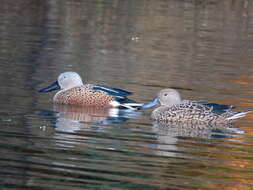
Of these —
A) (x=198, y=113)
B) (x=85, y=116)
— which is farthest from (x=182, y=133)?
(x=85, y=116)

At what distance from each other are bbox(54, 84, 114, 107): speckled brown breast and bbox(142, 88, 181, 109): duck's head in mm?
862

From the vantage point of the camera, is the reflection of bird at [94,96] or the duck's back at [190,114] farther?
the reflection of bird at [94,96]

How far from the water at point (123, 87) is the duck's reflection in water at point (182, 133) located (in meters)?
0.02

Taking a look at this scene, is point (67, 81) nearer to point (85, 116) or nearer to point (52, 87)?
point (52, 87)

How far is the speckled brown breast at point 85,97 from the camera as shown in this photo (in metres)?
13.2

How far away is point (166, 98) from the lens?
12.7 m

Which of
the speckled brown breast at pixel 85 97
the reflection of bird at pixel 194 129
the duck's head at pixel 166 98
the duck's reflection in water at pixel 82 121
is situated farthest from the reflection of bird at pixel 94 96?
the reflection of bird at pixel 194 129

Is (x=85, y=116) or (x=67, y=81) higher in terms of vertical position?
(x=67, y=81)

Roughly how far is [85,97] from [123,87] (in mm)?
1272

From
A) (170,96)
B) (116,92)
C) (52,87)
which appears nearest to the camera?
(170,96)

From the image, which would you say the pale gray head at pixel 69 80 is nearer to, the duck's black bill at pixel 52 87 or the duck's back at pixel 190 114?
the duck's black bill at pixel 52 87

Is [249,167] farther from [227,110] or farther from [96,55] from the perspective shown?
[96,55]

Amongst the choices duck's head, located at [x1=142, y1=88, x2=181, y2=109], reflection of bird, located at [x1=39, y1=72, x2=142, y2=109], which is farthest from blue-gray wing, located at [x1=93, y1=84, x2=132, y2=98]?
duck's head, located at [x1=142, y1=88, x2=181, y2=109]

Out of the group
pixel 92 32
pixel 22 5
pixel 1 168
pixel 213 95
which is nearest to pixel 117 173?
pixel 1 168
